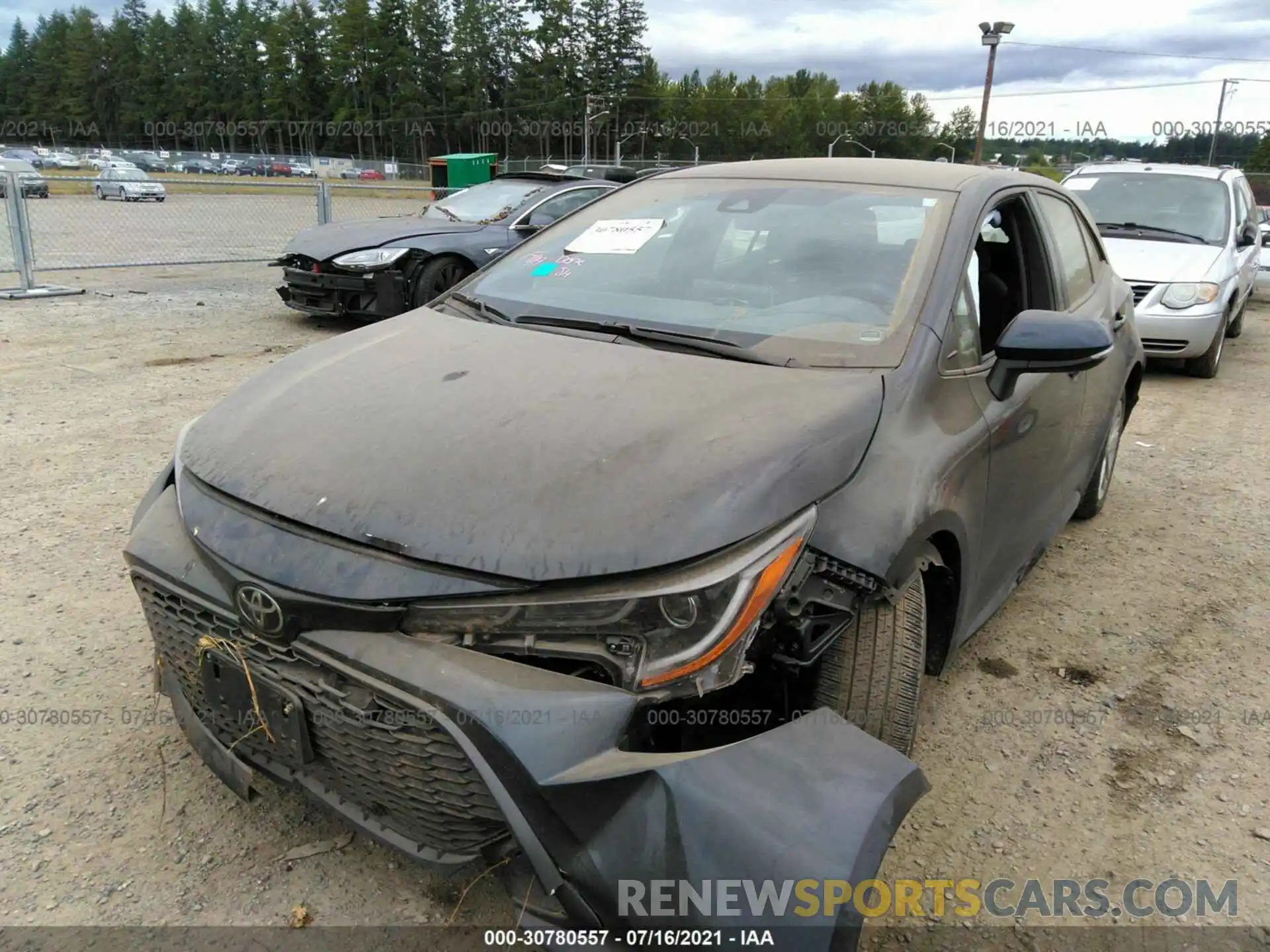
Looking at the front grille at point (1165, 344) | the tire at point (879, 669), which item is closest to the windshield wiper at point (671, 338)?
the tire at point (879, 669)

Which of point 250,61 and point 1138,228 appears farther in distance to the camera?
point 250,61

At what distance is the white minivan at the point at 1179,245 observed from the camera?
760 centimetres

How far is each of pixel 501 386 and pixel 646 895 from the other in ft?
4.18

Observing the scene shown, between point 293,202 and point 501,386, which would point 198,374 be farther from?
point 293,202

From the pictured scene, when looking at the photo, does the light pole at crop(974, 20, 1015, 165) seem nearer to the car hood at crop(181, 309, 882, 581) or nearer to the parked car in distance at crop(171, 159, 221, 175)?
the car hood at crop(181, 309, 882, 581)

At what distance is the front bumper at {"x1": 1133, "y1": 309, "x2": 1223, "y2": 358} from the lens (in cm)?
755

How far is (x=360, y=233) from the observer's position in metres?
8.70

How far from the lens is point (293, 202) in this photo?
17.2m

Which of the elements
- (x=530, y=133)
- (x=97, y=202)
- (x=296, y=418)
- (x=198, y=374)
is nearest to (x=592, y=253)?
(x=296, y=418)

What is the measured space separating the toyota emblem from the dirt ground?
0.74 m

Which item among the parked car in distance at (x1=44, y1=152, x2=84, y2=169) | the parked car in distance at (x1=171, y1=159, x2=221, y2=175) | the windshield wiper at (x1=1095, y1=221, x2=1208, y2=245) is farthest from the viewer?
the parked car in distance at (x1=171, y1=159, x2=221, y2=175)

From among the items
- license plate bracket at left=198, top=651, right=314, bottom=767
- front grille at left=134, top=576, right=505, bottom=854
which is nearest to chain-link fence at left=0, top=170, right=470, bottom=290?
Answer: license plate bracket at left=198, top=651, right=314, bottom=767

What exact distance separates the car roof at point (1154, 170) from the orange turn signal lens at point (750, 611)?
927cm

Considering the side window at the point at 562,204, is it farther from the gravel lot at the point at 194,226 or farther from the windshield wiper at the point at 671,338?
the windshield wiper at the point at 671,338
